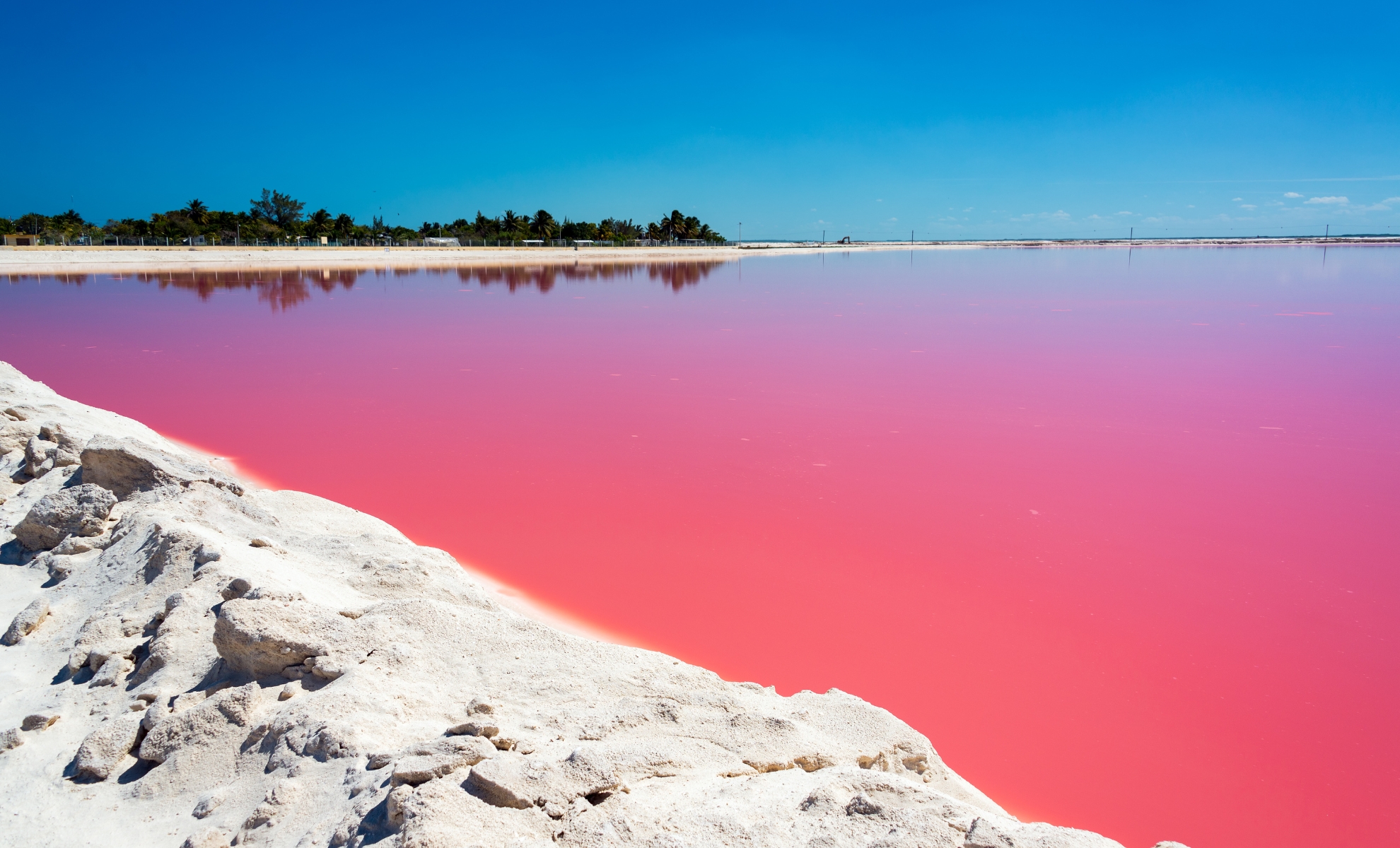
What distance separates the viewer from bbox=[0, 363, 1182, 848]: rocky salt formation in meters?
2.41

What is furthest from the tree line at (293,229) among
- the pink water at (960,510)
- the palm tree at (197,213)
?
the pink water at (960,510)

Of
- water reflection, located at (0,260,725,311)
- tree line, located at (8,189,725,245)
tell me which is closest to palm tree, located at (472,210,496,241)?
tree line, located at (8,189,725,245)

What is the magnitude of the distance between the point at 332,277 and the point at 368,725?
3926cm

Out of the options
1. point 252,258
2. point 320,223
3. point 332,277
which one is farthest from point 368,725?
point 320,223

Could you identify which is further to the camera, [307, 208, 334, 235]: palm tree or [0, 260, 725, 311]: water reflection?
[307, 208, 334, 235]: palm tree

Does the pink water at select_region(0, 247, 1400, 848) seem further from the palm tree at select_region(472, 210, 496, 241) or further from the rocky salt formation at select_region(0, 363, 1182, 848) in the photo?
the palm tree at select_region(472, 210, 496, 241)

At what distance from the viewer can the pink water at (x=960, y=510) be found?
3.75 metres

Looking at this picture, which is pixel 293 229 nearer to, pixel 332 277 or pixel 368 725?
pixel 332 277

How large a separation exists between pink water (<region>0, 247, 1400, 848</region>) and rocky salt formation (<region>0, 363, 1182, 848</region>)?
3.18 feet

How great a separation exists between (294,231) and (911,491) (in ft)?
287

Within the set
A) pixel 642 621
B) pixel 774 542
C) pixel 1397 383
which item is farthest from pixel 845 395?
pixel 1397 383

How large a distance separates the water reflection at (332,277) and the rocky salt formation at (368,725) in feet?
65.8

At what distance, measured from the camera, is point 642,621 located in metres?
4.73

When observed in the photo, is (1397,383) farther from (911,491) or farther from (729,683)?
(729,683)
